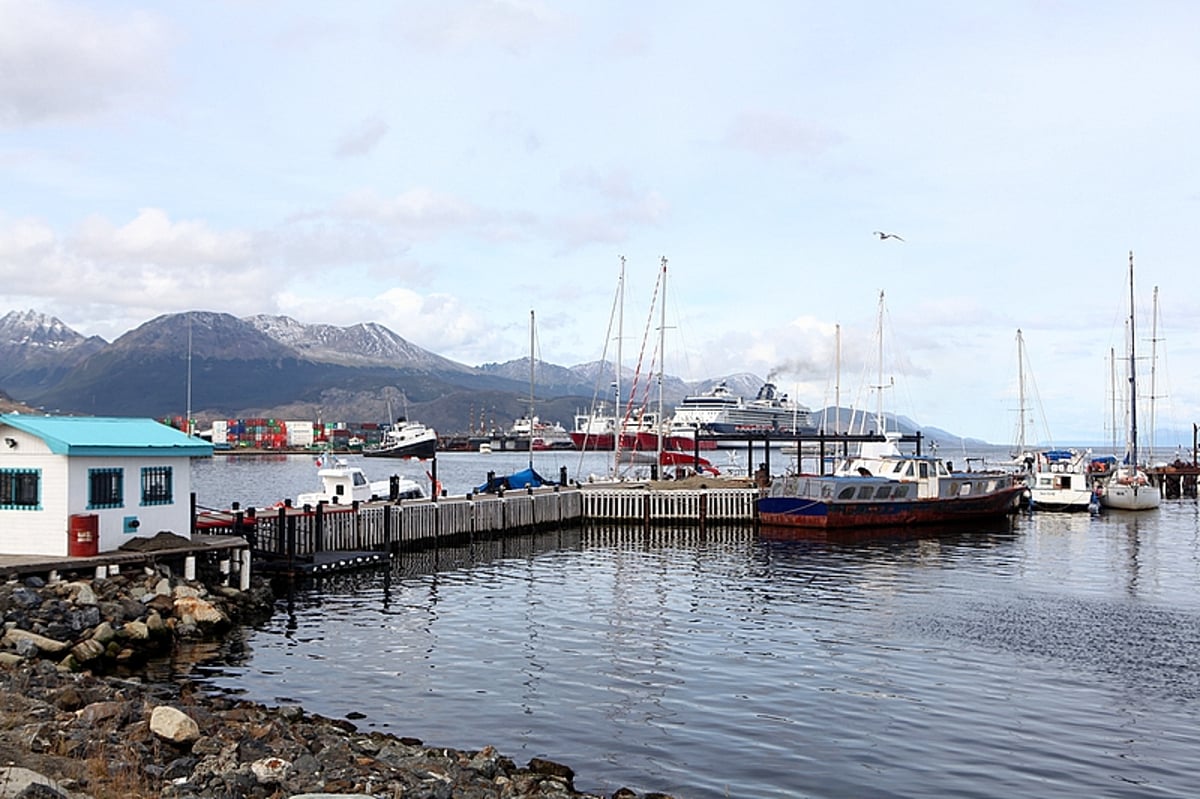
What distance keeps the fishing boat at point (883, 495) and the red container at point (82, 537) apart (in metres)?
41.5

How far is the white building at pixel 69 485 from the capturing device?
96.4 ft

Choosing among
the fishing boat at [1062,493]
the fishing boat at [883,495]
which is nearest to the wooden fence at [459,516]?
the fishing boat at [883,495]

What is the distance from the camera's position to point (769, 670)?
25312 millimetres

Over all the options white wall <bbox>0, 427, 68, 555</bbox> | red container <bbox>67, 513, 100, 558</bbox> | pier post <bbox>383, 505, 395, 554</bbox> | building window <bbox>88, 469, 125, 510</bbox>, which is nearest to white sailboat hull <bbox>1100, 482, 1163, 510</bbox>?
pier post <bbox>383, 505, 395, 554</bbox>

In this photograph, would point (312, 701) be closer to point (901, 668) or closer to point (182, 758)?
point (182, 758)

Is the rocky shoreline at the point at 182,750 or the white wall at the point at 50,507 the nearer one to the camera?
the rocky shoreline at the point at 182,750

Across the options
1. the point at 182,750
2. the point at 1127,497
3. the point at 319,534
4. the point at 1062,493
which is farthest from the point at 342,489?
the point at 1127,497

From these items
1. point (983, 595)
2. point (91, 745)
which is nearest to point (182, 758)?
point (91, 745)

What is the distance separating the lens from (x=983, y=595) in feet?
123

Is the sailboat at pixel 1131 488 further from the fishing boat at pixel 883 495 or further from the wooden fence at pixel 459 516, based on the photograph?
the wooden fence at pixel 459 516

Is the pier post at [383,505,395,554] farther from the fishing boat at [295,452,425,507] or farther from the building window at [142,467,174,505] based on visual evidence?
the building window at [142,467,174,505]

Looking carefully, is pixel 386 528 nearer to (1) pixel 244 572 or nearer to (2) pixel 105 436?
(1) pixel 244 572

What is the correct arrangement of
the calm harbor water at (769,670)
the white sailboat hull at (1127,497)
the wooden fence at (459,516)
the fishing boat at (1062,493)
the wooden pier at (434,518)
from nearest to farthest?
the calm harbor water at (769,670) < the wooden pier at (434,518) < the wooden fence at (459,516) < the fishing boat at (1062,493) < the white sailboat hull at (1127,497)

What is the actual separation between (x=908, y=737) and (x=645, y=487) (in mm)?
48176
